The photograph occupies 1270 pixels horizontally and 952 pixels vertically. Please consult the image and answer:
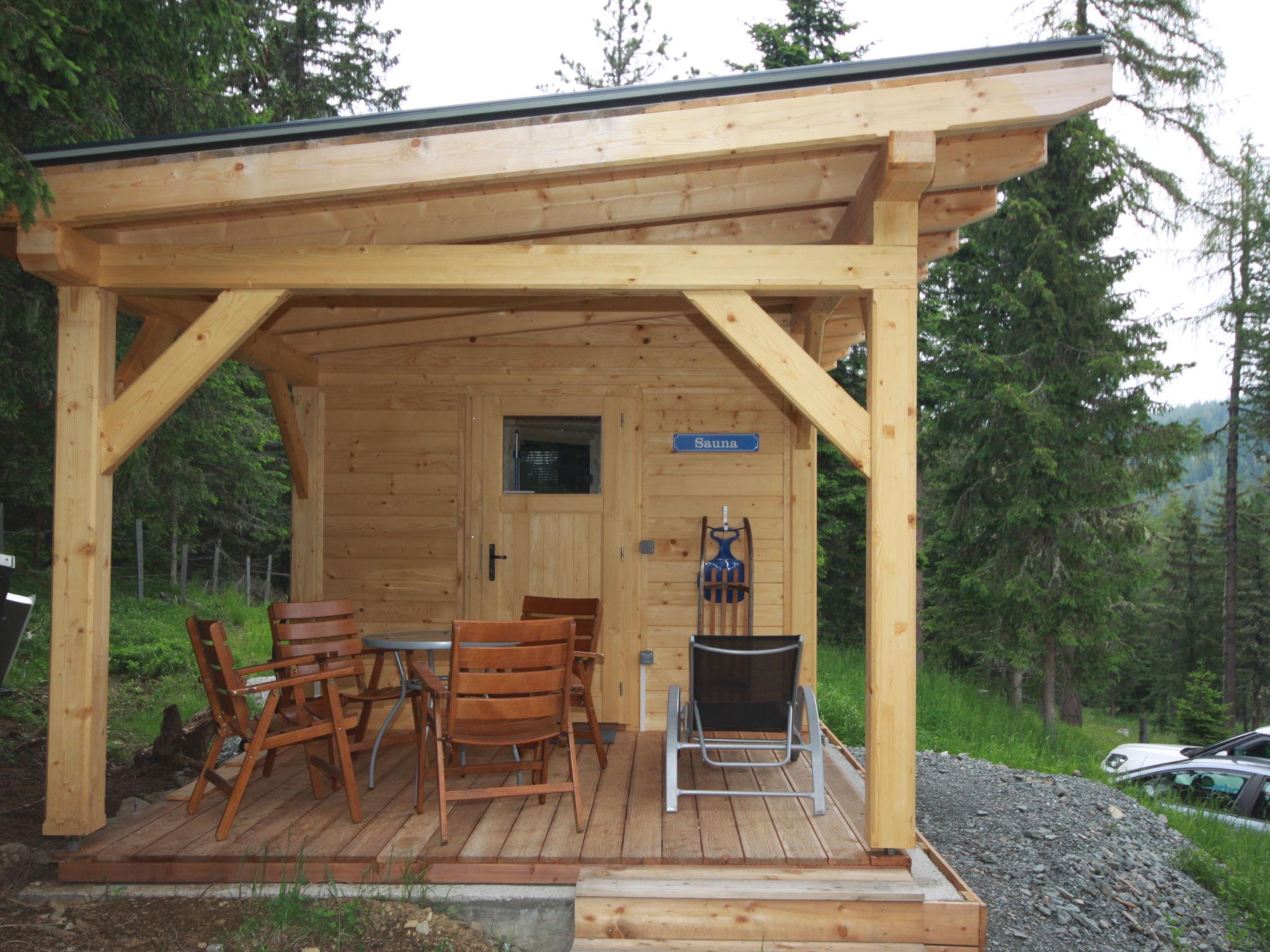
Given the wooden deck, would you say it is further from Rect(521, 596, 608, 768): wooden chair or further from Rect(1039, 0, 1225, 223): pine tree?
Rect(1039, 0, 1225, 223): pine tree

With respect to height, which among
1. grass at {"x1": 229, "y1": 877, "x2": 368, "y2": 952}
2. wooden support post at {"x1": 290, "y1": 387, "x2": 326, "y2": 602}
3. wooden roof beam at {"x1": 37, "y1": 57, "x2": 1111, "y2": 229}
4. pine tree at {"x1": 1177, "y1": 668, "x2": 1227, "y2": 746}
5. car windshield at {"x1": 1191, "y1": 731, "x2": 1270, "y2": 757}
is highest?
wooden roof beam at {"x1": 37, "y1": 57, "x2": 1111, "y2": 229}

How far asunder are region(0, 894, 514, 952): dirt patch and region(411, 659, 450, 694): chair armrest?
843 mm

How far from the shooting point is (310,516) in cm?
663

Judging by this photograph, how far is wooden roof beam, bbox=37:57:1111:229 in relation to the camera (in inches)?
149

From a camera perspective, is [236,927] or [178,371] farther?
[178,371]

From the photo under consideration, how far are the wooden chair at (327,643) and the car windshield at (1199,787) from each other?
647 cm

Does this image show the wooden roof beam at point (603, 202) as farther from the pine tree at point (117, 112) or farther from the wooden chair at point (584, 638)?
the wooden chair at point (584, 638)

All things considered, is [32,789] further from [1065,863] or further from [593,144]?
[1065,863]

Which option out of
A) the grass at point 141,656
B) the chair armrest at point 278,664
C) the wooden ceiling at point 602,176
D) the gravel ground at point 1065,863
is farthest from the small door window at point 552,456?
the grass at point 141,656

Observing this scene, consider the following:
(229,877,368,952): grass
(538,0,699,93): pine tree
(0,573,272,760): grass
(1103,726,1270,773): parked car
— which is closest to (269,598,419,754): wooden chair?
(229,877,368,952): grass

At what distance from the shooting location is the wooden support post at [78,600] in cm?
405

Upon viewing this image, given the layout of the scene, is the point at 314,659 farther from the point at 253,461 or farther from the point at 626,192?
the point at 253,461

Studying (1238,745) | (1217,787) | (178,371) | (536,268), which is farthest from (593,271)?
(1238,745)

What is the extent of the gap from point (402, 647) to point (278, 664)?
22.1 inches
